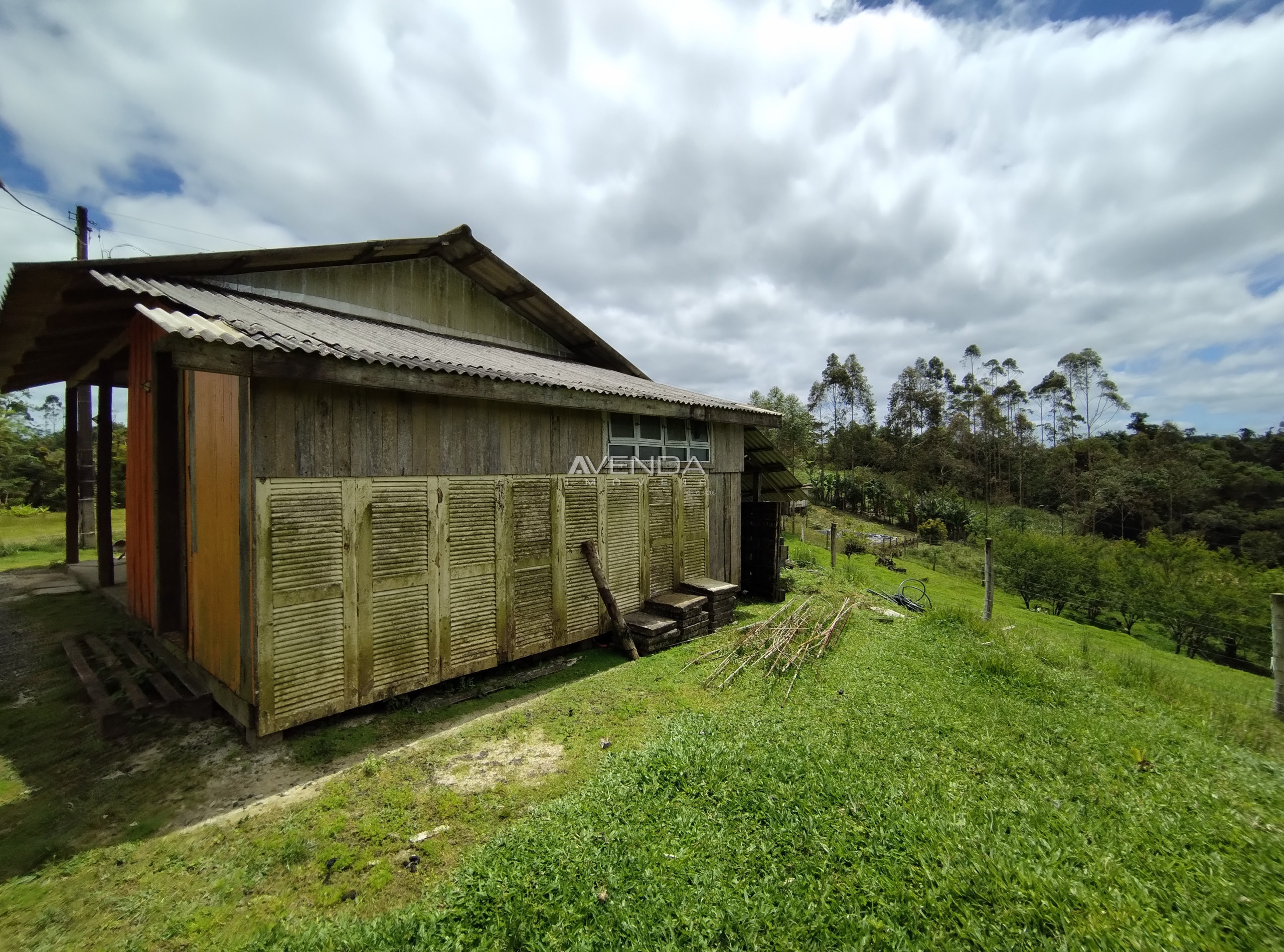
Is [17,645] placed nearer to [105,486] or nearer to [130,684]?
[105,486]

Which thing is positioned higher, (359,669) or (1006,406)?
(1006,406)

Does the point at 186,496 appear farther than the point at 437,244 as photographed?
No

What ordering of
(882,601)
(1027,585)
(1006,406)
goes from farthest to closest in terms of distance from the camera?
1. (1006,406)
2. (1027,585)
3. (882,601)

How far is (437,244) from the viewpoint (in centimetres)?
848

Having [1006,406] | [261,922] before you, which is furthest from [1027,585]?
[1006,406]

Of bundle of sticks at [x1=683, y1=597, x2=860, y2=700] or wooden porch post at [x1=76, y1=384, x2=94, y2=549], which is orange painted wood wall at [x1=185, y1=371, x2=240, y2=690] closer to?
bundle of sticks at [x1=683, y1=597, x2=860, y2=700]

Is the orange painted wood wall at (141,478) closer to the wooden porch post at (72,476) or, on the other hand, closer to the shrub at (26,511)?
the wooden porch post at (72,476)

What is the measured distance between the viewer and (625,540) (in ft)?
26.1

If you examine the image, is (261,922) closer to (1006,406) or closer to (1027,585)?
(1027,585)

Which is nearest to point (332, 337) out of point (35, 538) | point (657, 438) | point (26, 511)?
point (657, 438)

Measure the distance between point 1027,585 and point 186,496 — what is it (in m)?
30.5

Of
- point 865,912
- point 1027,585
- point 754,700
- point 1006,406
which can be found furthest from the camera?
point 1006,406

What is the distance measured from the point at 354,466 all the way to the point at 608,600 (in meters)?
3.75

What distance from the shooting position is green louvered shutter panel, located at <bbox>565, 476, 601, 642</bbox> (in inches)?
281
